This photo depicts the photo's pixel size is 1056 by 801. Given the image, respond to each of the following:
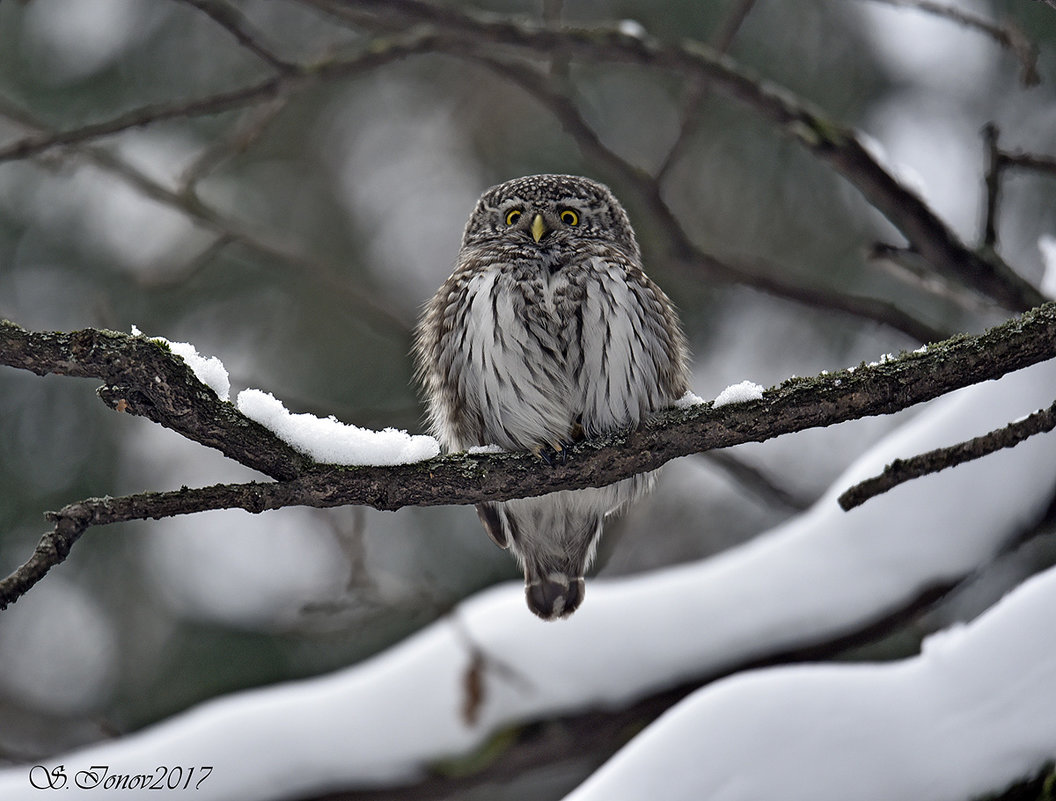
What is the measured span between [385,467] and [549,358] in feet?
3.72

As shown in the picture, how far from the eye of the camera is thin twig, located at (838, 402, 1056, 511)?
200 cm

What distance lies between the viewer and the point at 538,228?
369 cm

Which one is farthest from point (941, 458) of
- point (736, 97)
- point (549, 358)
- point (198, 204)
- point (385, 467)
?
point (198, 204)

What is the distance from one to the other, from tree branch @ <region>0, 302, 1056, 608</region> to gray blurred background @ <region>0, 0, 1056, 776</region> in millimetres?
3894

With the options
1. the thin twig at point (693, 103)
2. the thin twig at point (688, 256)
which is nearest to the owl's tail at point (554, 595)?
the thin twig at point (688, 256)

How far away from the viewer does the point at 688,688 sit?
353 centimetres

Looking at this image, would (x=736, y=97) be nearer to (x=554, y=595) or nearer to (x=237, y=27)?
(x=237, y=27)

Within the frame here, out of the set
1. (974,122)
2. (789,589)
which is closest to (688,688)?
(789,589)

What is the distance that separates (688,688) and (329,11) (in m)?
2.92

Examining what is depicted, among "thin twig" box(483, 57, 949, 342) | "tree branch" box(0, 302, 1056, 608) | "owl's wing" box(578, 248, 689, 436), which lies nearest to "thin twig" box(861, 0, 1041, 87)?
"thin twig" box(483, 57, 949, 342)

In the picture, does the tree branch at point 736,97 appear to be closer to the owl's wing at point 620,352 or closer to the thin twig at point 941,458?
the owl's wing at point 620,352

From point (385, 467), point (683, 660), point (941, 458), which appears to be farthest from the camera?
point (683, 660)

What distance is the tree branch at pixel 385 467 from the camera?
75.5 inches

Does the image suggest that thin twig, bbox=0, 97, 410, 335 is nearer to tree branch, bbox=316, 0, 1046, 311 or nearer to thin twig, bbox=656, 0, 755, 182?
tree branch, bbox=316, 0, 1046, 311
